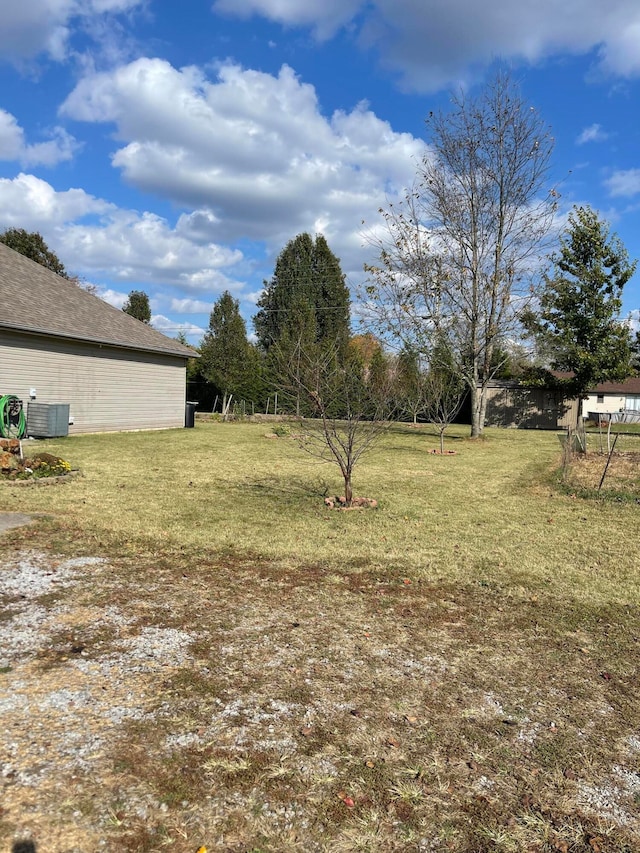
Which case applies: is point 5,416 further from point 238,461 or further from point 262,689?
point 262,689

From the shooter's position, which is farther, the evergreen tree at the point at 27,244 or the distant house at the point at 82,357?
the evergreen tree at the point at 27,244

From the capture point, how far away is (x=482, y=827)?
6.50 feet

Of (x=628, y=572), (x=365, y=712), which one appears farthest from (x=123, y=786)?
(x=628, y=572)

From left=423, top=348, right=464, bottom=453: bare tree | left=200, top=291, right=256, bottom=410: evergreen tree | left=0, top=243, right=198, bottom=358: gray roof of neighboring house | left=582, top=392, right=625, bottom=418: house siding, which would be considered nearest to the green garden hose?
left=0, top=243, right=198, bottom=358: gray roof of neighboring house

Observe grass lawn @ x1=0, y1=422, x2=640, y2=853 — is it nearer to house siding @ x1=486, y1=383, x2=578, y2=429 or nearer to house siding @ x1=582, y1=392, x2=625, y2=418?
house siding @ x1=486, y1=383, x2=578, y2=429

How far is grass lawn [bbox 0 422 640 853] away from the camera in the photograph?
1989 mm

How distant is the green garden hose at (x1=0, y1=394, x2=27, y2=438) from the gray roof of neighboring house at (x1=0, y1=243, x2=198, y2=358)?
5.93 feet

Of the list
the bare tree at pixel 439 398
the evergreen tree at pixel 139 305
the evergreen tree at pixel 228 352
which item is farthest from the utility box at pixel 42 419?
the evergreen tree at pixel 139 305

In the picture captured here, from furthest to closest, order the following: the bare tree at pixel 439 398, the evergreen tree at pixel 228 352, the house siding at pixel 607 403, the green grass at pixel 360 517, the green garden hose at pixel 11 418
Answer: the house siding at pixel 607 403 → the evergreen tree at pixel 228 352 → the bare tree at pixel 439 398 → the green garden hose at pixel 11 418 → the green grass at pixel 360 517

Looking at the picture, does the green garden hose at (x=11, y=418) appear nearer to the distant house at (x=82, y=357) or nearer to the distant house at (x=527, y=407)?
the distant house at (x=82, y=357)

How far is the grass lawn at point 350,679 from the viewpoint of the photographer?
1989 millimetres

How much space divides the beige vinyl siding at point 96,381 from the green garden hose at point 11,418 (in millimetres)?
515

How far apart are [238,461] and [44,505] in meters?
5.29

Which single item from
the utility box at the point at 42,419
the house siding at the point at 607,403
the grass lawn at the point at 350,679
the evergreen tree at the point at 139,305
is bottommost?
the grass lawn at the point at 350,679
